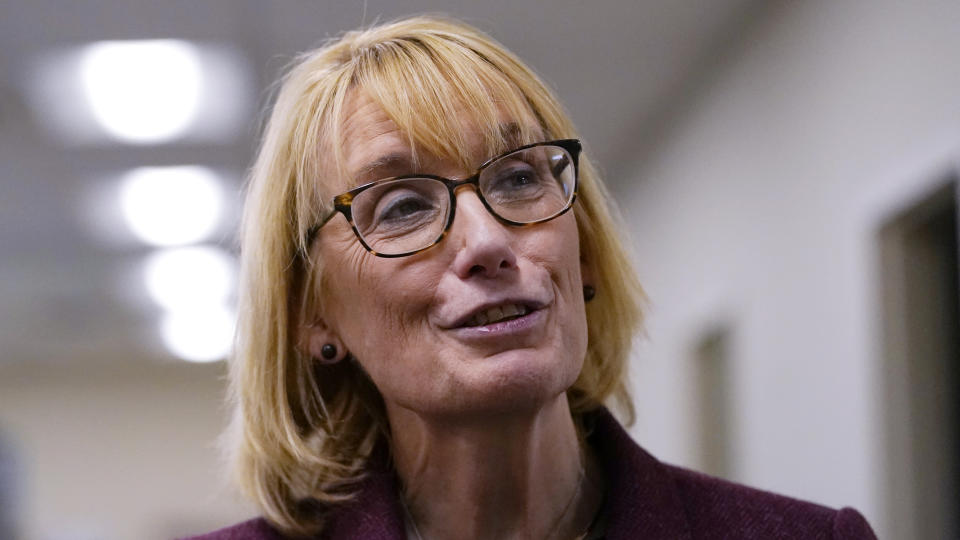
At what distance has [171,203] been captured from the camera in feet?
24.4

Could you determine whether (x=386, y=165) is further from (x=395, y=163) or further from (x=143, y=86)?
(x=143, y=86)

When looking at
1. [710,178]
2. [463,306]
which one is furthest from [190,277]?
[463,306]

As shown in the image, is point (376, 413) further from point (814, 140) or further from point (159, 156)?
point (159, 156)

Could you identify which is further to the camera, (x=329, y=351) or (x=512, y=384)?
(x=329, y=351)

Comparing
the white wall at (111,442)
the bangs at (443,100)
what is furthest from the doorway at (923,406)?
the white wall at (111,442)

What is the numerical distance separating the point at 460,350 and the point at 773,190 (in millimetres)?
3585

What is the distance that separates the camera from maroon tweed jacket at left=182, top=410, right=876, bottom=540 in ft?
5.48

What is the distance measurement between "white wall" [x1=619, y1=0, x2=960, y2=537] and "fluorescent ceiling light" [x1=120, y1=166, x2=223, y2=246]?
227 centimetres

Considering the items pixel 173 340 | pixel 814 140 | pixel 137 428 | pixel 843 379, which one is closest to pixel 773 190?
pixel 814 140

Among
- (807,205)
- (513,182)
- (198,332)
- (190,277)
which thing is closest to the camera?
(513,182)

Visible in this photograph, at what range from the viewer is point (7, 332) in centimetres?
1105

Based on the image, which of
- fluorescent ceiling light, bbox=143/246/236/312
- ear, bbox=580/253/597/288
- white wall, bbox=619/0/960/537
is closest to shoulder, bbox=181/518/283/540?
ear, bbox=580/253/597/288

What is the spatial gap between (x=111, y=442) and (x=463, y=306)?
1212 cm

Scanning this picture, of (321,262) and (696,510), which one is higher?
(321,262)
